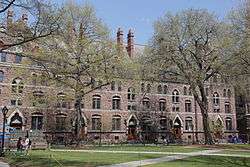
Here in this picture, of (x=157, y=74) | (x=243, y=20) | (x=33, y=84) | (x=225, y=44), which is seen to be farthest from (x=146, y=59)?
(x=33, y=84)

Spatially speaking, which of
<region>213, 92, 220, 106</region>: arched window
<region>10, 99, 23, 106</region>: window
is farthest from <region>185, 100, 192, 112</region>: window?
<region>10, 99, 23, 106</region>: window

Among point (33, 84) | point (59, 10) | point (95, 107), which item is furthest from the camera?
point (95, 107)

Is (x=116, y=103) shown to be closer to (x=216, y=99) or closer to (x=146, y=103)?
(x=146, y=103)

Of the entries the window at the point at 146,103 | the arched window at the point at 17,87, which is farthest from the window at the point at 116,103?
the arched window at the point at 17,87

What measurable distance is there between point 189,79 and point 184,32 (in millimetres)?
5030

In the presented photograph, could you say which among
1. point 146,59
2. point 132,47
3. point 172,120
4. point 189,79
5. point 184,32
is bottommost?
point 172,120

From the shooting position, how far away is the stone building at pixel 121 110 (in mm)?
47156

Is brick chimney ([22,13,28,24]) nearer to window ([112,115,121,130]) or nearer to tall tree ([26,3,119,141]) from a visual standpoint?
tall tree ([26,3,119,141])

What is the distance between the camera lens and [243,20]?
30906 mm

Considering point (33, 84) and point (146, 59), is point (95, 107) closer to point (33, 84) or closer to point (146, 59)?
point (33, 84)

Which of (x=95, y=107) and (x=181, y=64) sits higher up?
(x=181, y=64)

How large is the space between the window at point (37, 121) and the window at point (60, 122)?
7.70 ft

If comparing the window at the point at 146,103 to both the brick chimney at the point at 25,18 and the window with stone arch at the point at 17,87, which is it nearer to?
the window with stone arch at the point at 17,87

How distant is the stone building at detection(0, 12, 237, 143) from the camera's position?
155ft
